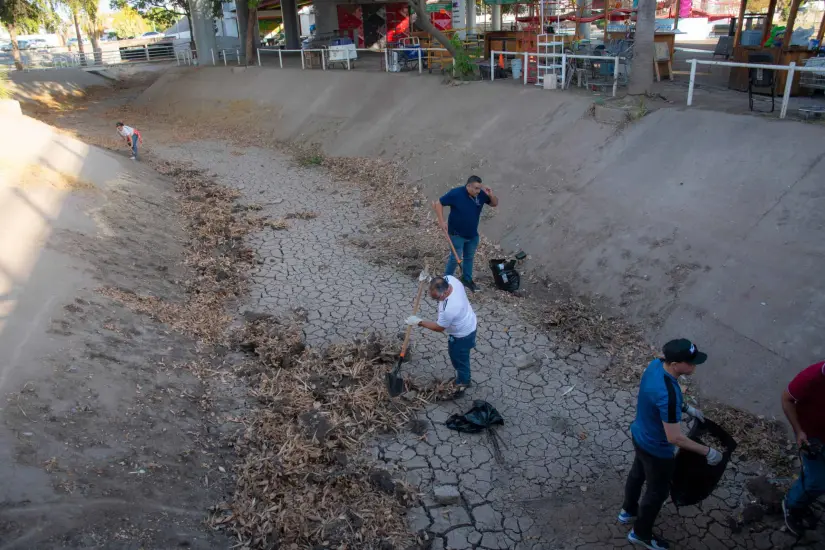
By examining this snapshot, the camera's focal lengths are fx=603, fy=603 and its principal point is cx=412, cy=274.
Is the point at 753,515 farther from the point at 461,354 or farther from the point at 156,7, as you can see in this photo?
the point at 156,7

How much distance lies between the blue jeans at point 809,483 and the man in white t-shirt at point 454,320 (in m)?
2.93

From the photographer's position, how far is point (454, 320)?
5.85m

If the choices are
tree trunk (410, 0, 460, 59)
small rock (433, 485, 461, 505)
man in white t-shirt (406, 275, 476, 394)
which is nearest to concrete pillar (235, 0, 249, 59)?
tree trunk (410, 0, 460, 59)

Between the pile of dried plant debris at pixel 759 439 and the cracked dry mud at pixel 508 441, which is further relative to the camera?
the pile of dried plant debris at pixel 759 439

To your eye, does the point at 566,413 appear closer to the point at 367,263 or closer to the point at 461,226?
the point at 461,226

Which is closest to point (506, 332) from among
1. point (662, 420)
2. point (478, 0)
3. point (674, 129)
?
point (662, 420)

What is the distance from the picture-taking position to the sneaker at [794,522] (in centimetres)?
442

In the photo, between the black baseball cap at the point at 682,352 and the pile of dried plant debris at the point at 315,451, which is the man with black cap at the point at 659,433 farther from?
the pile of dried plant debris at the point at 315,451

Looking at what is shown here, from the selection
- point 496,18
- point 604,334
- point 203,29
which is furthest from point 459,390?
point 203,29

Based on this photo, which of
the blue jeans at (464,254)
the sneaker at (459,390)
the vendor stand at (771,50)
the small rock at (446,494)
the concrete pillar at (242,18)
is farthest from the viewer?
the concrete pillar at (242,18)

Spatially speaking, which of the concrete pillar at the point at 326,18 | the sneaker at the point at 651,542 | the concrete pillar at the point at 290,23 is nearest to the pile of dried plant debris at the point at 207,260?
the sneaker at the point at 651,542

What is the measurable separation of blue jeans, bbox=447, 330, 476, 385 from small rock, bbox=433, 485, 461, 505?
4.69 ft

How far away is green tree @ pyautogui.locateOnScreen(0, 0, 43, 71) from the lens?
28125 mm

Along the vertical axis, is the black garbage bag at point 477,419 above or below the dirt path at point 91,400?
below
